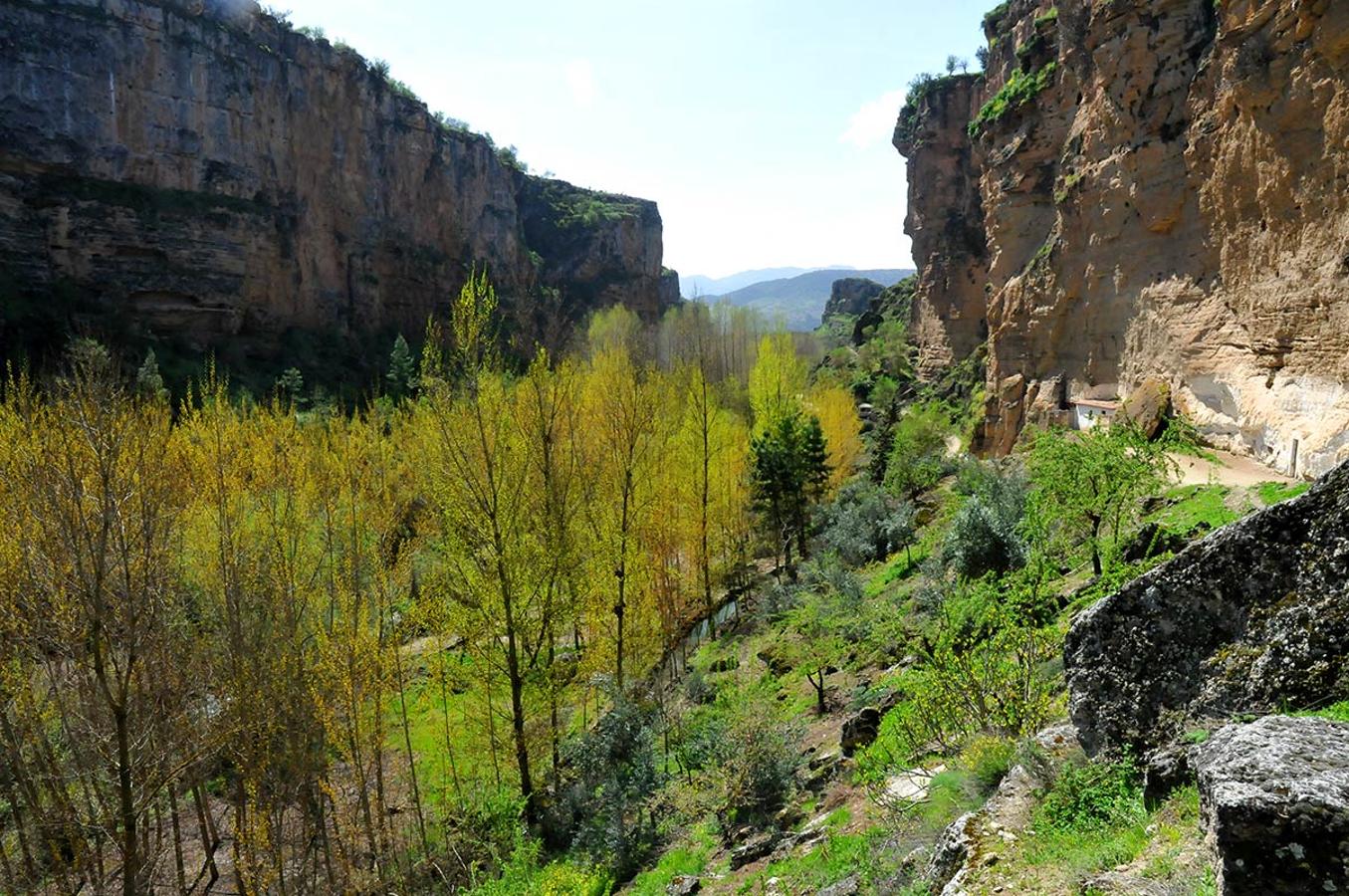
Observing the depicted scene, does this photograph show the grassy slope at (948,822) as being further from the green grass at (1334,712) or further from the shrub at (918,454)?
the shrub at (918,454)

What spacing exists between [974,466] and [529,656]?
14.3 metres

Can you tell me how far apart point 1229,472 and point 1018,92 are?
20444 millimetres

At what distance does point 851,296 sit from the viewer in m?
117

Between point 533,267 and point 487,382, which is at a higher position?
point 533,267

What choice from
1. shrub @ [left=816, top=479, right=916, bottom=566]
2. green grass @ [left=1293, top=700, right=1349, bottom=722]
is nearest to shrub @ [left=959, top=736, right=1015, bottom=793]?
green grass @ [left=1293, top=700, right=1349, bottom=722]

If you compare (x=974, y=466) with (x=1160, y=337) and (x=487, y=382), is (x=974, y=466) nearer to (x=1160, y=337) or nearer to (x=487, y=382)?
(x=1160, y=337)

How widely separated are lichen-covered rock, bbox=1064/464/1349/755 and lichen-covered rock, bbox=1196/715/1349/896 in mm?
956

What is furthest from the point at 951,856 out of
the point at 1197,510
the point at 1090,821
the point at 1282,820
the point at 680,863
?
the point at 1197,510

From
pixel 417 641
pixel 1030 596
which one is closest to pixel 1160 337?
pixel 1030 596

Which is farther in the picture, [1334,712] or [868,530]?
[868,530]

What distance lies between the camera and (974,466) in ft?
63.8

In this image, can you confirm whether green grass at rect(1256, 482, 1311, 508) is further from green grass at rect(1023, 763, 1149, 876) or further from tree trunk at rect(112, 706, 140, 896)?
tree trunk at rect(112, 706, 140, 896)

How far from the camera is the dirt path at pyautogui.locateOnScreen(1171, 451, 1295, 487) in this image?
12461 millimetres

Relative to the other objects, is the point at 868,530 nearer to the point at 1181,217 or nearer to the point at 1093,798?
the point at 1181,217
